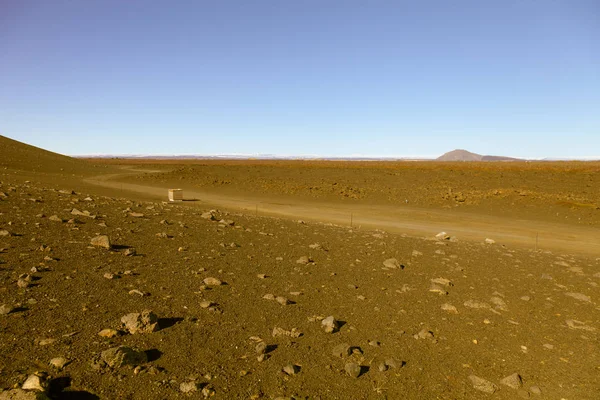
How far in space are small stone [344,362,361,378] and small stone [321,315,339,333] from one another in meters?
0.77

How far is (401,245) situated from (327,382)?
679 centimetres

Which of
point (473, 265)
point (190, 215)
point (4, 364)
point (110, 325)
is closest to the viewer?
point (4, 364)

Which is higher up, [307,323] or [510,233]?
[307,323]

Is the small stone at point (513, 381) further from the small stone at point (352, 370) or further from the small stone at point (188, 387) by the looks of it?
the small stone at point (188, 387)

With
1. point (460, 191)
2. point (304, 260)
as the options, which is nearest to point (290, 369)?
point (304, 260)

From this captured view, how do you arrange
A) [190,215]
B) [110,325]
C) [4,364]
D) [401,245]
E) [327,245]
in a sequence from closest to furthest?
1. [4,364]
2. [110,325]
3. [327,245]
4. [401,245]
5. [190,215]

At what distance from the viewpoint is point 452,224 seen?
19141 millimetres

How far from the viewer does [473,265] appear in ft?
27.3

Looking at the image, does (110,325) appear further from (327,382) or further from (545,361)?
(545,361)

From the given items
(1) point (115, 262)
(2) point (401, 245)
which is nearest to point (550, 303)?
(2) point (401, 245)

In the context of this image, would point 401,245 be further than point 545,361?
Yes

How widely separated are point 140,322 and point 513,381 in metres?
3.95

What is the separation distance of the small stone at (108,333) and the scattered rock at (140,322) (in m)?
0.14

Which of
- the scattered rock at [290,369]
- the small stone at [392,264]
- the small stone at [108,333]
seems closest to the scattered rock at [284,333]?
the scattered rock at [290,369]
